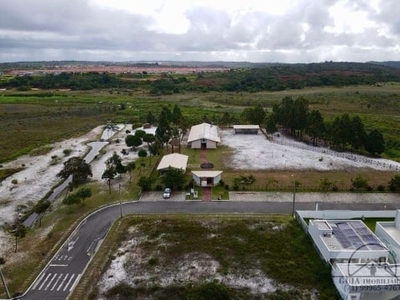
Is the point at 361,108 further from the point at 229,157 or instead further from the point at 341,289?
the point at 341,289

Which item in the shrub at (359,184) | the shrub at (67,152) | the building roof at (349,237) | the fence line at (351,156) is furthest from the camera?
the shrub at (67,152)

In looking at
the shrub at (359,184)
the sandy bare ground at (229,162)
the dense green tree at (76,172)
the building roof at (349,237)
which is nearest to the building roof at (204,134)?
the sandy bare ground at (229,162)

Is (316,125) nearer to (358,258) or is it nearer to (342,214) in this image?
(342,214)

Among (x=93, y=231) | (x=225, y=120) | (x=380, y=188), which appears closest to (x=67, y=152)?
(x=93, y=231)

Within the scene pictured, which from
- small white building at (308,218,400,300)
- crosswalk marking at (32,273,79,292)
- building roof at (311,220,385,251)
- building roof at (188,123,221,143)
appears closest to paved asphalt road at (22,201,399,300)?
crosswalk marking at (32,273,79,292)

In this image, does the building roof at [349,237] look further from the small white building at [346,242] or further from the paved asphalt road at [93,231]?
the paved asphalt road at [93,231]

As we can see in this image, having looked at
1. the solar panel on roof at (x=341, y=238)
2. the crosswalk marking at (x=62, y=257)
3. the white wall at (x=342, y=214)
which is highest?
the solar panel on roof at (x=341, y=238)

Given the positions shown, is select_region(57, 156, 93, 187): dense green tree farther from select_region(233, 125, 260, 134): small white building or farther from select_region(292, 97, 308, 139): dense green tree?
select_region(292, 97, 308, 139): dense green tree
